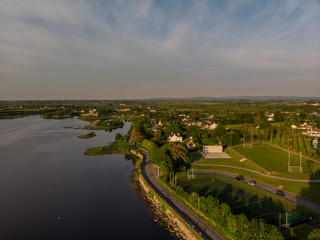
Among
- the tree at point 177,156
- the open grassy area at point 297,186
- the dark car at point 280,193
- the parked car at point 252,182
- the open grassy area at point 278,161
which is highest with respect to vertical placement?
the tree at point 177,156

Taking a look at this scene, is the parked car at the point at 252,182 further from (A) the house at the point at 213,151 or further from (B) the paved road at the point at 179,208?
(A) the house at the point at 213,151

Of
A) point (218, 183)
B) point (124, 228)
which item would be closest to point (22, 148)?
point (124, 228)

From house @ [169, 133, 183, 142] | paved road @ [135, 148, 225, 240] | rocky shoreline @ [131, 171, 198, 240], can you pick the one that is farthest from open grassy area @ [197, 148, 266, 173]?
house @ [169, 133, 183, 142]

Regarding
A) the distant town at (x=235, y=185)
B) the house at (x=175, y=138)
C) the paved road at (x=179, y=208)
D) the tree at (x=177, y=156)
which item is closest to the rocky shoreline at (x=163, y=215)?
the distant town at (x=235, y=185)

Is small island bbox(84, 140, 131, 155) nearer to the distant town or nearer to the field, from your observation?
the distant town

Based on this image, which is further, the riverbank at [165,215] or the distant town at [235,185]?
the riverbank at [165,215]

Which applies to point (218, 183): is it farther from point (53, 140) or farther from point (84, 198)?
point (53, 140)

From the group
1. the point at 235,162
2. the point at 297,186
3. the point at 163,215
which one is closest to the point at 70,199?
the point at 163,215
